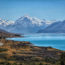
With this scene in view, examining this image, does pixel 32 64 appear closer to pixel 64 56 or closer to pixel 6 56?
pixel 64 56

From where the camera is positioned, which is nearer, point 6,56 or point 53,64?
point 53,64

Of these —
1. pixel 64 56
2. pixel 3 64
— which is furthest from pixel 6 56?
pixel 64 56

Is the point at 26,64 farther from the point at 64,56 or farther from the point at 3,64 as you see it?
the point at 64,56

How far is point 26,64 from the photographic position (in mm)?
33969

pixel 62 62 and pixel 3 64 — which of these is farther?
pixel 3 64

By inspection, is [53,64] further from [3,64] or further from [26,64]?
[3,64]

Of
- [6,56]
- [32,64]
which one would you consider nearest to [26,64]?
[32,64]

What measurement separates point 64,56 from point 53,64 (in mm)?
7847

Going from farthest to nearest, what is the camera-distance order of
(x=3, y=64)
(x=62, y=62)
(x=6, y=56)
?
(x=6, y=56), (x=3, y=64), (x=62, y=62)

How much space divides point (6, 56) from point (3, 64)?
11.1 meters

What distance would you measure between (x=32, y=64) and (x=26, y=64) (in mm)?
1036

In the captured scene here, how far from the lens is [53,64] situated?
114 feet

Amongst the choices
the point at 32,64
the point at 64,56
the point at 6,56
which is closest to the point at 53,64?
the point at 32,64

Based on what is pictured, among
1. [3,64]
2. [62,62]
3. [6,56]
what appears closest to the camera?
[62,62]
